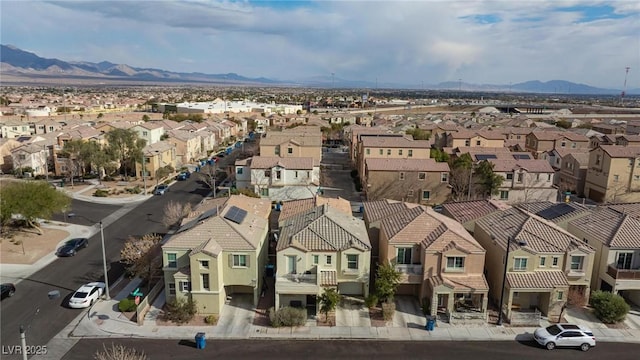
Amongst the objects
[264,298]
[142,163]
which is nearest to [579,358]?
[264,298]

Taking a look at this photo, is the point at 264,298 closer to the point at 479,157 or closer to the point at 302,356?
the point at 302,356

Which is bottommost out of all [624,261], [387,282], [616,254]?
[387,282]

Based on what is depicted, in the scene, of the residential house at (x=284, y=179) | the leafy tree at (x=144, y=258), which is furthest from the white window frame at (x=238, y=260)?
the residential house at (x=284, y=179)

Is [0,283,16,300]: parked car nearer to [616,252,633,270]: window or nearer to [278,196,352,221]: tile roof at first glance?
[278,196,352,221]: tile roof

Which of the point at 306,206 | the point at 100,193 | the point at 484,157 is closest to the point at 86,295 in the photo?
the point at 306,206

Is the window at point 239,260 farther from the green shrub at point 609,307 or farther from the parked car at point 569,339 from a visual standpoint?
the green shrub at point 609,307

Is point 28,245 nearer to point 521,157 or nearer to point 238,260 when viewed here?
point 238,260
